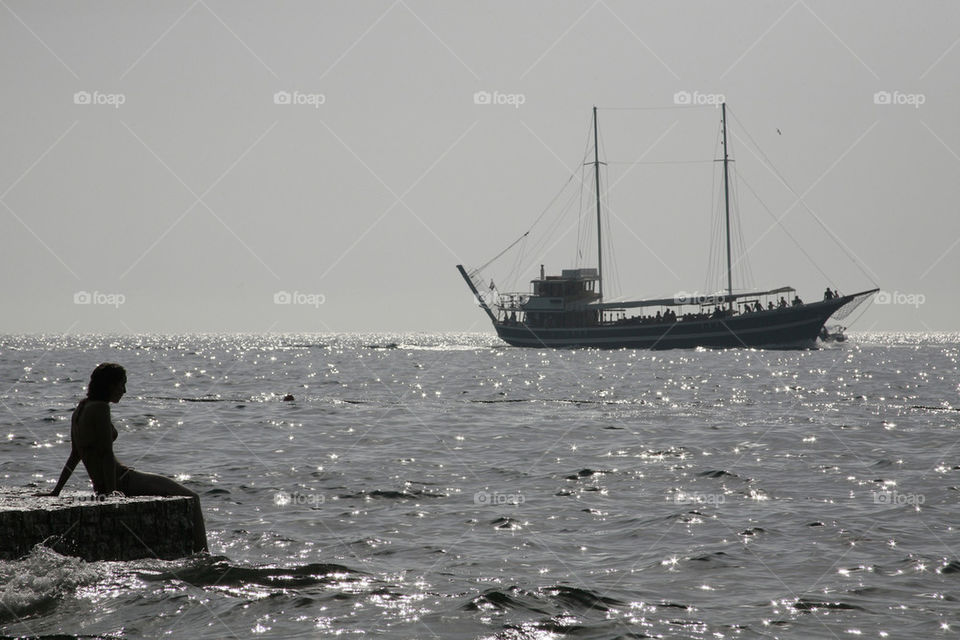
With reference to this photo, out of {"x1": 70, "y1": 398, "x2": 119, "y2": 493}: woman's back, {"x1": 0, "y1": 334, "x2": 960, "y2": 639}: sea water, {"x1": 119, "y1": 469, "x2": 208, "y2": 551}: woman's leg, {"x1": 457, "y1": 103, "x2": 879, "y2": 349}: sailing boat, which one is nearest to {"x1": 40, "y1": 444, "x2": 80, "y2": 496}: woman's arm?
{"x1": 70, "y1": 398, "x2": 119, "y2": 493}: woman's back

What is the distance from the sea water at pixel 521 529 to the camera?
6363mm

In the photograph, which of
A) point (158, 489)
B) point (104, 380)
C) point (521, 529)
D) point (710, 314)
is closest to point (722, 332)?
point (710, 314)

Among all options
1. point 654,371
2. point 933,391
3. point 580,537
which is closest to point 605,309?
point 654,371

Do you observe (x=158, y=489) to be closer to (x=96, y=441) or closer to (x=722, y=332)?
(x=96, y=441)

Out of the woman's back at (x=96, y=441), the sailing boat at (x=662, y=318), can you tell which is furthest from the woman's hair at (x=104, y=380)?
the sailing boat at (x=662, y=318)

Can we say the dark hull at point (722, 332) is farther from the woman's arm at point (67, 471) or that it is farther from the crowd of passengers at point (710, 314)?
the woman's arm at point (67, 471)

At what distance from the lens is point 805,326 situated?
82.8 m

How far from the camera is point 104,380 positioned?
24.2 feet

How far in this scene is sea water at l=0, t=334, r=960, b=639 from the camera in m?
6.36

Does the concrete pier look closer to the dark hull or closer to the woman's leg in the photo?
the woman's leg

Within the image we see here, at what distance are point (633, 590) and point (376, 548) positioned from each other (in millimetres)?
2575

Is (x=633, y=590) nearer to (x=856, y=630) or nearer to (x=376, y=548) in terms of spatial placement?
(x=856, y=630)

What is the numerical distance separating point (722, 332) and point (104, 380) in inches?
3164

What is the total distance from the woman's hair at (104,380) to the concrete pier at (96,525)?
817 mm
